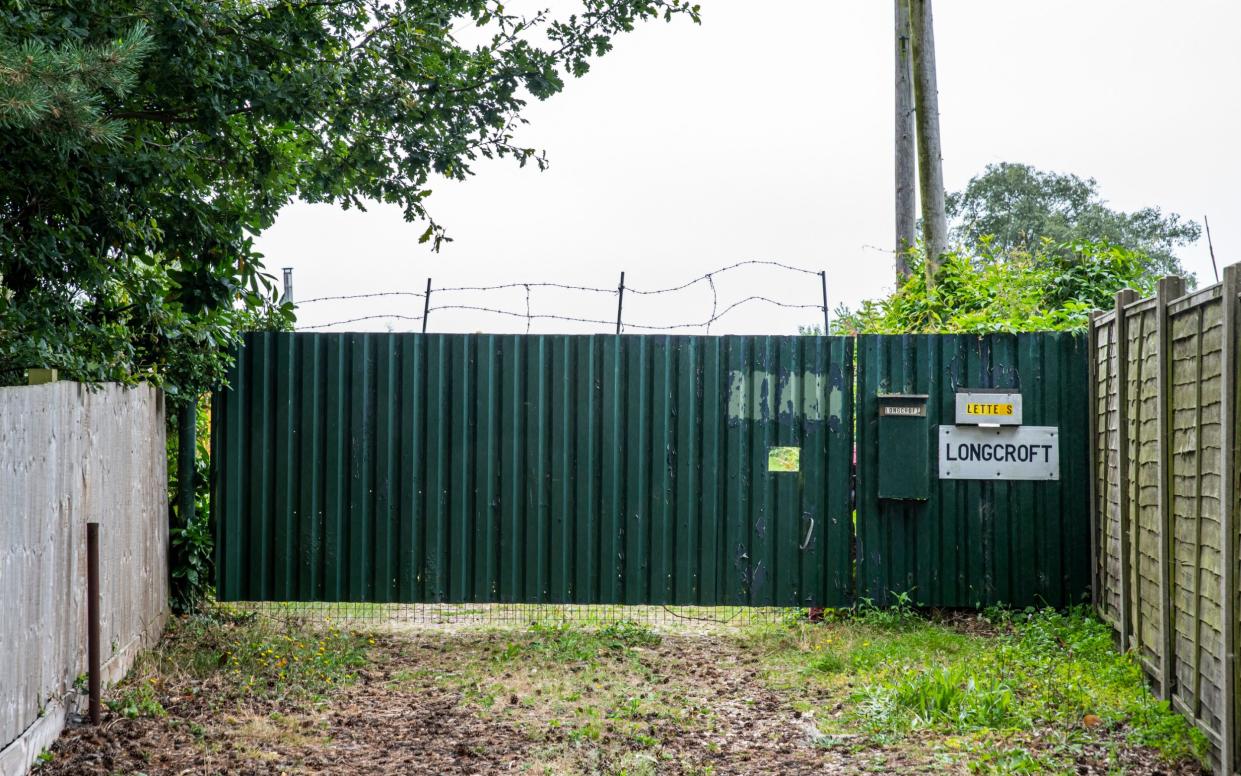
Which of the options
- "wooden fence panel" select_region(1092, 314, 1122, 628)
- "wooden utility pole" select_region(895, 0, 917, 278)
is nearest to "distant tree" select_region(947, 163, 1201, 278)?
"wooden utility pole" select_region(895, 0, 917, 278)

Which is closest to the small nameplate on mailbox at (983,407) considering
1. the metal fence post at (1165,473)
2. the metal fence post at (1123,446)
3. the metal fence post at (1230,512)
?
the metal fence post at (1123,446)

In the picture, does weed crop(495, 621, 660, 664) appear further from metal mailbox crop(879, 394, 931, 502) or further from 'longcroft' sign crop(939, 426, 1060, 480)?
'longcroft' sign crop(939, 426, 1060, 480)

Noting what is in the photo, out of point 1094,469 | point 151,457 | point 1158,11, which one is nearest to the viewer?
point 151,457

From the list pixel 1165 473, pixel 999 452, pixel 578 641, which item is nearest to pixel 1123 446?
pixel 1165 473

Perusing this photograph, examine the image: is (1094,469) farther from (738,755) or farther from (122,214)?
(122,214)

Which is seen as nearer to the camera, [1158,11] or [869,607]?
[869,607]

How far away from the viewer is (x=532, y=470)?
713 centimetres

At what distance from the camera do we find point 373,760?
4.49m

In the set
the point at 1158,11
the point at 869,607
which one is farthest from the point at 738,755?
the point at 1158,11

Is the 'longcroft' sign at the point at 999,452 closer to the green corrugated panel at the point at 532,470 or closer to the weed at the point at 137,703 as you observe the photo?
the green corrugated panel at the point at 532,470

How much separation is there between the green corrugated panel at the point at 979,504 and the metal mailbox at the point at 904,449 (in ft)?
0.29

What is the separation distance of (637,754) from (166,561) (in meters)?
3.81

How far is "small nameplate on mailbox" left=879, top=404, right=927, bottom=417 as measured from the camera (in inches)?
277

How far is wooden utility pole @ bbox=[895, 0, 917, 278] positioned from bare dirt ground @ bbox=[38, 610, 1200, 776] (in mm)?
6176
